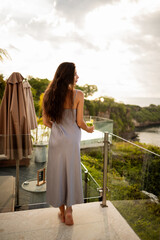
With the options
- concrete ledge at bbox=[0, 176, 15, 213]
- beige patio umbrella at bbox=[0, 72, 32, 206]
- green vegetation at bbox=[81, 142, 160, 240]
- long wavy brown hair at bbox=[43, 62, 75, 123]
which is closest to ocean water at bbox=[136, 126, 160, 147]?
beige patio umbrella at bbox=[0, 72, 32, 206]

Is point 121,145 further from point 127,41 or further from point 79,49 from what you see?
point 127,41

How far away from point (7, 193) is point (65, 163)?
2.76ft

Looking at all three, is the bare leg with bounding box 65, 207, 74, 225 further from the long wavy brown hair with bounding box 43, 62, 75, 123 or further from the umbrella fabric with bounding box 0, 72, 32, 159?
the umbrella fabric with bounding box 0, 72, 32, 159

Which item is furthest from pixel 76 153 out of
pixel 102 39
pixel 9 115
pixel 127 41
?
pixel 127 41

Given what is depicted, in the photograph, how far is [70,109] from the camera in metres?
1.87

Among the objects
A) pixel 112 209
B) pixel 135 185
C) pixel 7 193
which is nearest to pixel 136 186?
pixel 135 185

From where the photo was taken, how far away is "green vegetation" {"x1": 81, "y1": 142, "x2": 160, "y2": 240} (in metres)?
1.63

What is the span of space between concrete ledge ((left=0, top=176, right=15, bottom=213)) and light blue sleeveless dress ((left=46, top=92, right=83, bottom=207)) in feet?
1.64

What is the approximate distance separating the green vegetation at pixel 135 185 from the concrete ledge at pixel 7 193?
1.07 m

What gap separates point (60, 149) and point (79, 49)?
5261cm

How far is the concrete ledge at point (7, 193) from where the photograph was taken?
224 centimetres

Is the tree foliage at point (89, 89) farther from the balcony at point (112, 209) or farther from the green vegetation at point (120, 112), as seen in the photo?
the balcony at point (112, 209)

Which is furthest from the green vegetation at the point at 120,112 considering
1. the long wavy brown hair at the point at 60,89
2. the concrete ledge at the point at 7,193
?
the long wavy brown hair at the point at 60,89

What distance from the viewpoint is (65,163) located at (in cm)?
196
